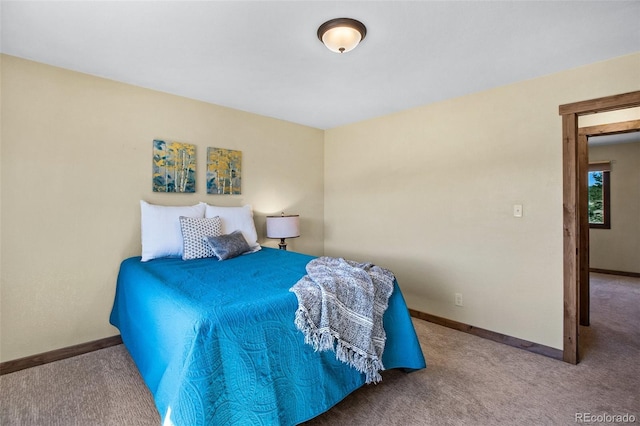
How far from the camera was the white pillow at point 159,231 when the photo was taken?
8.44ft

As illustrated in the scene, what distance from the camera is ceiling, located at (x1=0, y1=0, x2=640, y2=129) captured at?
5.56 feet

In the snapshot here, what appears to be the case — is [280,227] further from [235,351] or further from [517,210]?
[517,210]

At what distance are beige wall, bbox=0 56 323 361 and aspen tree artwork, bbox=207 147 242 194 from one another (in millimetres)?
93

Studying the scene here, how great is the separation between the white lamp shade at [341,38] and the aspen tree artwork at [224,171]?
1811 millimetres

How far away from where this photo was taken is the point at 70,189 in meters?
2.43

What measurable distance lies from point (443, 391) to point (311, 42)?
244cm

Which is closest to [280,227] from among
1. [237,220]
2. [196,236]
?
[237,220]

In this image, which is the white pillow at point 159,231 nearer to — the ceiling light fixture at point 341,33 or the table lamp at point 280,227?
the table lamp at point 280,227

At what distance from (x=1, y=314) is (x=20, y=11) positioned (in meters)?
2.01

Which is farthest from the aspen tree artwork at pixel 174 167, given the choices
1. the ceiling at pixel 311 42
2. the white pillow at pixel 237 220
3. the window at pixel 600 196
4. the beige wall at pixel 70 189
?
the window at pixel 600 196

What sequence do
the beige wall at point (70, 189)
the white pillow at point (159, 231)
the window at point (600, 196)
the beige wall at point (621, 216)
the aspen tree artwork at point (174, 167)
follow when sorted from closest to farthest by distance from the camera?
the beige wall at point (70, 189), the white pillow at point (159, 231), the aspen tree artwork at point (174, 167), the beige wall at point (621, 216), the window at point (600, 196)

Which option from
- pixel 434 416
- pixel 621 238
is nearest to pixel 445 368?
pixel 434 416

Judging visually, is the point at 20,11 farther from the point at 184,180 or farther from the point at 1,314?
the point at 1,314

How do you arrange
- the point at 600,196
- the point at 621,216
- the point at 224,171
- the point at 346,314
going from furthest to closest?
the point at 600,196
the point at 621,216
the point at 224,171
the point at 346,314
